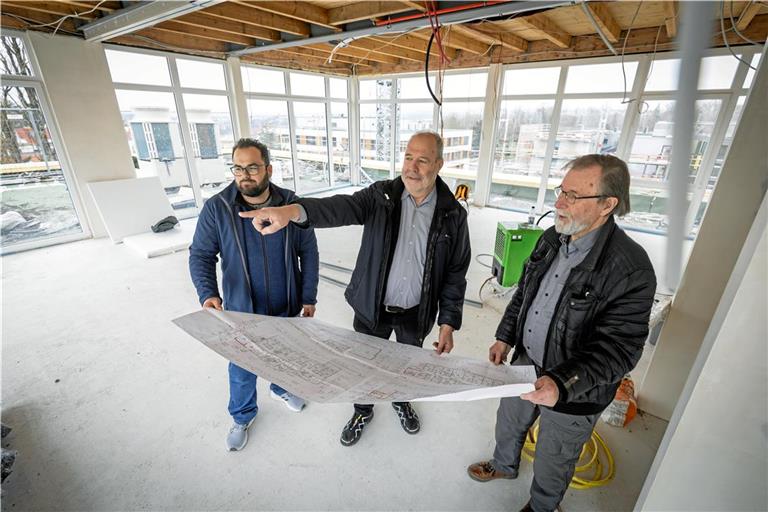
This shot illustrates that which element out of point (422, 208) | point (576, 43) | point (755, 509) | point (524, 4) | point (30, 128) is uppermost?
point (576, 43)

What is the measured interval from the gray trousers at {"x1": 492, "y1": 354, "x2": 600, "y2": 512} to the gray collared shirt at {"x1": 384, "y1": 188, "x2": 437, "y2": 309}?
23.4 inches

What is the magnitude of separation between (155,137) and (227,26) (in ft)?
6.66

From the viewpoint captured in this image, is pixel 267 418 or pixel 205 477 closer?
pixel 205 477

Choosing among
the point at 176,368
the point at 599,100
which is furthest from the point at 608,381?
the point at 599,100

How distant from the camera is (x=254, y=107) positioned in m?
6.55

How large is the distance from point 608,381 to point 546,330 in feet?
0.85

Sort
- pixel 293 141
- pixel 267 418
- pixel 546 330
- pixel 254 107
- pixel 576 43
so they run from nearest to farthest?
pixel 546 330 → pixel 267 418 → pixel 576 43 → pixel 254 107 → pixel 293 141

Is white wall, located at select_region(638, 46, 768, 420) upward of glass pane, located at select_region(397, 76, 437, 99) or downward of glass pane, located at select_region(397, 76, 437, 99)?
downward

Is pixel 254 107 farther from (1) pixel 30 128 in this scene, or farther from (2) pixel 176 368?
(2) pixel 176 368

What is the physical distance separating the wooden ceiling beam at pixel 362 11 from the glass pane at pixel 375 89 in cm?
421

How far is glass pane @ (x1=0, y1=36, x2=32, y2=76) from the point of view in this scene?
398 centimetres

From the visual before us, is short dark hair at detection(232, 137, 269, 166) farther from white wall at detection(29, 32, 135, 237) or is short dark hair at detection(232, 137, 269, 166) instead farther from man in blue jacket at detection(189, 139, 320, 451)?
white wall at detection(29, 32, 135, 237)

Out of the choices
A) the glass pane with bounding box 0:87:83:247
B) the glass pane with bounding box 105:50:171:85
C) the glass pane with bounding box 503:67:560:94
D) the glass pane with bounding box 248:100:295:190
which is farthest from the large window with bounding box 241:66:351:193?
the glass pane with bounding box 503:67:560:94

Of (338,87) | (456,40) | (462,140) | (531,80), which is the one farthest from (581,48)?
(338,87)
